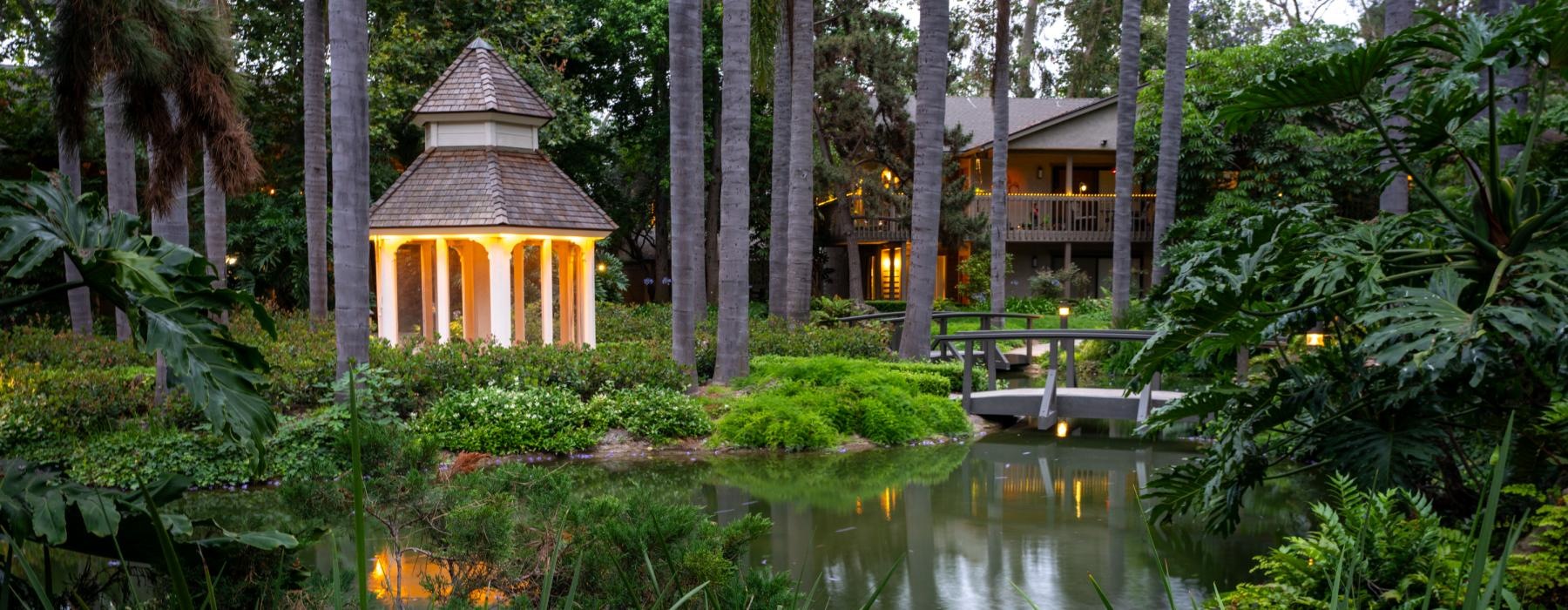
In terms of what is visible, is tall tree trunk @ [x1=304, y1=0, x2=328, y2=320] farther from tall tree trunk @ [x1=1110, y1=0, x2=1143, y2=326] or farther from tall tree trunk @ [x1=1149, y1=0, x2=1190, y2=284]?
tall tree trunk @ [x1=1149, y1=0, x2=1190, y2=284]

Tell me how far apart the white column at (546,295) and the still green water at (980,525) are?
15.0ft

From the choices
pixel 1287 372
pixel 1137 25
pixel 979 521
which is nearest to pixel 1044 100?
pixel 1137 25

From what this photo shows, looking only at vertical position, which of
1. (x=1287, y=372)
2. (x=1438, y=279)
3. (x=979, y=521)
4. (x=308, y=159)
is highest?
(x=308, y=159)

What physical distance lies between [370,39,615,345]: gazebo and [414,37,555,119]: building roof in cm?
2

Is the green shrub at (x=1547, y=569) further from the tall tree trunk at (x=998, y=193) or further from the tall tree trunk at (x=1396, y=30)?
the tall tree trunk at (x=998, y=193)

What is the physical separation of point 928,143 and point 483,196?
5925 mm

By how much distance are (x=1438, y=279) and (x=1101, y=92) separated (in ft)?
130

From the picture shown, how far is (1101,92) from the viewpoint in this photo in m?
43.0

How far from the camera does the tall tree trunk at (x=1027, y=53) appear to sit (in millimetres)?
39031

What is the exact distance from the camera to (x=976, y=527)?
9.50 metres

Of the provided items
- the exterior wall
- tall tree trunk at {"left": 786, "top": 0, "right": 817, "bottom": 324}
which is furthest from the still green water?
the exterior wall

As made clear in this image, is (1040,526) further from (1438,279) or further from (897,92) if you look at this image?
(897,92)

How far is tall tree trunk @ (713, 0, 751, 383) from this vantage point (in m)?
15.2

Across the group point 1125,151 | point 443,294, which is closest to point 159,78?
point 443,294
